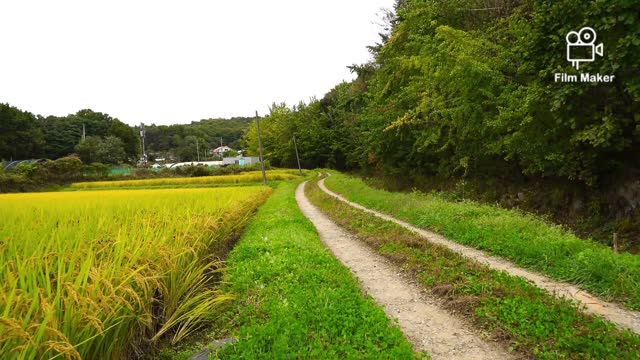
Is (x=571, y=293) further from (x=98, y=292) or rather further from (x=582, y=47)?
(x=582, y=47)

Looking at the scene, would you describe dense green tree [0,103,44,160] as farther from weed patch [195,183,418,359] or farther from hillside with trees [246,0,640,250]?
weed patch [195,183,418,359]

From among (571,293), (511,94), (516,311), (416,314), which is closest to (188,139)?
(511,94)

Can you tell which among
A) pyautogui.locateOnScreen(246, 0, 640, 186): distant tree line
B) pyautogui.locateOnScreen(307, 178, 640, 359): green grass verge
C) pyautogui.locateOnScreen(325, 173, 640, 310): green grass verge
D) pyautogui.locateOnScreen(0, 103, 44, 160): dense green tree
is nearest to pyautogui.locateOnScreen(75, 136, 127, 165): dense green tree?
pyautogui.locateOnScreen(0, 103, 44, 160): dense green tree

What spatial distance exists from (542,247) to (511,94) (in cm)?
552

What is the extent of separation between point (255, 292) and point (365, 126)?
20.7 m

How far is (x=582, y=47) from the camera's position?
8016mm

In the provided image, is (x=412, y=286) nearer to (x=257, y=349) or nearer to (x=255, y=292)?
(x=255, y=292)

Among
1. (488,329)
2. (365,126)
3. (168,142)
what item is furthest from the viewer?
(168,142)

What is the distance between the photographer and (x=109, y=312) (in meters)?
2.96

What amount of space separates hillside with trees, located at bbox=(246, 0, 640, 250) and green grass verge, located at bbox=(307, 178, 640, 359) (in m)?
4.55

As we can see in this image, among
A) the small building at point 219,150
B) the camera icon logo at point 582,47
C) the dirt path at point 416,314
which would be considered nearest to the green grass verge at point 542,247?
the dirt path at point 416,314

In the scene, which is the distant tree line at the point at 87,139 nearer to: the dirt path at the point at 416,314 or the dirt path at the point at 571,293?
the dirt path at the point at 416,314

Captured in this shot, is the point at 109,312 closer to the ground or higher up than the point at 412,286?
higher up

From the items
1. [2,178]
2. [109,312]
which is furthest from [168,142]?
[109,312]
